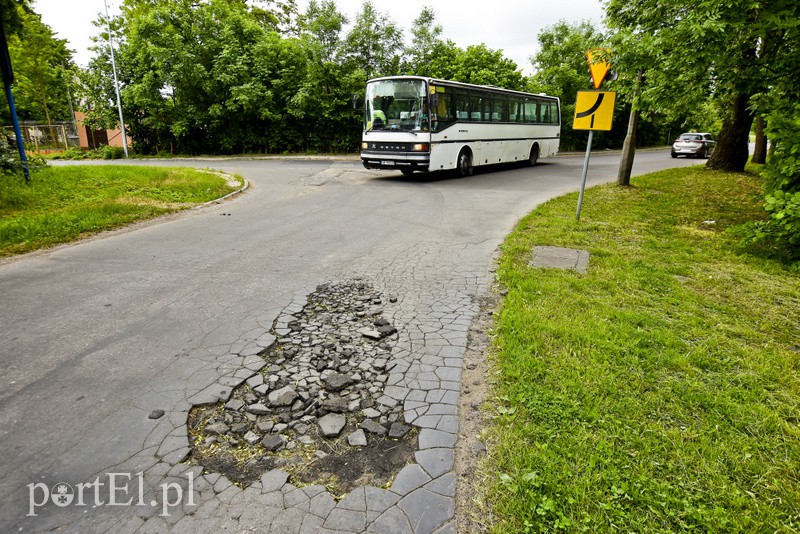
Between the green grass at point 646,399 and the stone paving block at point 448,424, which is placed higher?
the green grass at point 646,399

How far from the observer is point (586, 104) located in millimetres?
7777

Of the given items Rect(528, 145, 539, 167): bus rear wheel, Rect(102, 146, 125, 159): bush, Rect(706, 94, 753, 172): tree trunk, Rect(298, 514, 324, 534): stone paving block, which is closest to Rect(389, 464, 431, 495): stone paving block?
Rect(298, 514, 324, 534): stone paving block

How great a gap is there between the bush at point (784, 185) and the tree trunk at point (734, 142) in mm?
12670

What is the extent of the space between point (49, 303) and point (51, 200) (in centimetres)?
719

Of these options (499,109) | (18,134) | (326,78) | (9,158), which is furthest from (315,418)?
(326,78)

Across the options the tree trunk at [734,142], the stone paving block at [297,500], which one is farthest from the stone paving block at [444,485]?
the tree trunk at [734,142]

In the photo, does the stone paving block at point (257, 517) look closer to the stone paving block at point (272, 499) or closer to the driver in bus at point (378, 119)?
the stone paving block at point (272, 499)

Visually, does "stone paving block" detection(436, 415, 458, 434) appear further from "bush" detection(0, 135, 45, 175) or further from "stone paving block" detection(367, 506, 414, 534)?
"bush" detection(0, 135, 45, 175)

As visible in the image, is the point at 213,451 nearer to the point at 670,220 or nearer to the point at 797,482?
the point at 797,482

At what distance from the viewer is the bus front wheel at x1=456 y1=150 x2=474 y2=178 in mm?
16516

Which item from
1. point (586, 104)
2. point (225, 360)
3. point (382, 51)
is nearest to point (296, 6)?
point (382, 51)

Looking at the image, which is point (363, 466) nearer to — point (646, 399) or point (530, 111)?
point (646, 399)

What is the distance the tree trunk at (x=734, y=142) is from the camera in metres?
17.0

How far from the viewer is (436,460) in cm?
264
